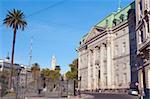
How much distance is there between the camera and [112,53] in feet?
314

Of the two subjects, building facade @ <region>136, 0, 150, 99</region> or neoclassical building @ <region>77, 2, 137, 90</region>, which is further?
neoclassical building @ <region>77, 2, 137, 90</region>

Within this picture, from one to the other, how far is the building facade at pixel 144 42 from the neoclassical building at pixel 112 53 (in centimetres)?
1872

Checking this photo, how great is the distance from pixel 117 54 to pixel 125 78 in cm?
1076

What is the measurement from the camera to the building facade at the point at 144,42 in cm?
5266

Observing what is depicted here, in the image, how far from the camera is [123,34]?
286 feet

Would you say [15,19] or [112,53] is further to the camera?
[112,53]

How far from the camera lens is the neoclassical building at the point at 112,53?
268 ft

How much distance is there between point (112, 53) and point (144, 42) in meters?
41.1

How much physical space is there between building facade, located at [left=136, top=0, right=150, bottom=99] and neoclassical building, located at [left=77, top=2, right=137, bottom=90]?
18.7m

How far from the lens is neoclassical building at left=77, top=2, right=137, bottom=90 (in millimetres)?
81750

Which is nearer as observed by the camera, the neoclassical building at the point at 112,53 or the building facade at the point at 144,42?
the building facade at the point at 144,42

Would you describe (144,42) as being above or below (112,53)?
below

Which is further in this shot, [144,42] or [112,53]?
[112,53]

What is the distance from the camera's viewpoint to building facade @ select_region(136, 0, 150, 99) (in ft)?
173
